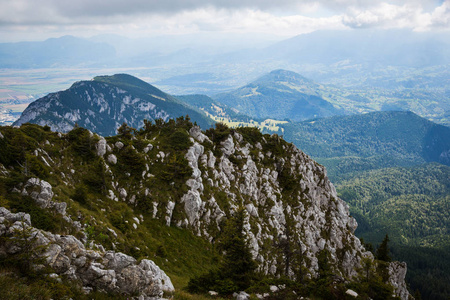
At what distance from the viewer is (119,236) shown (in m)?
37.2

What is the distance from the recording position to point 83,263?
777 inches

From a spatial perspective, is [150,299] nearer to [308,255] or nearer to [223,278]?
[223,278]

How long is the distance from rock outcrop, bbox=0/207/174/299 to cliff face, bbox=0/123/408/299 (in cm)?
12

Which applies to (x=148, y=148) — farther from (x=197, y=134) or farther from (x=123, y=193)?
(x=197, y=134)

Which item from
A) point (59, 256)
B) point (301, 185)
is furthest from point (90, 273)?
point (301, 185)

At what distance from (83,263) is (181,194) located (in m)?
36.3

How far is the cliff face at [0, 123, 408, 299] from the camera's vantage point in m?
32.1

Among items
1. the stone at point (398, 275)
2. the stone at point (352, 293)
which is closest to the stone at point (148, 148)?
the stone at point (352, 293)

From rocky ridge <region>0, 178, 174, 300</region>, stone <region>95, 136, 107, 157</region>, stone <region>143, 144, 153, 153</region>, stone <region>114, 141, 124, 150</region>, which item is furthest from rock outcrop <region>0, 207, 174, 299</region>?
stone <region>143, 144, 153, 153</region>

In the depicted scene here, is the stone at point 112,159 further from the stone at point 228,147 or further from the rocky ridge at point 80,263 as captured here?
the stone at point 228,147

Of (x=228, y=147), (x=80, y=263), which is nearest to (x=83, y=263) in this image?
(x=80, y=263)

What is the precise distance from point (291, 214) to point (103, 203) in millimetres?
55179

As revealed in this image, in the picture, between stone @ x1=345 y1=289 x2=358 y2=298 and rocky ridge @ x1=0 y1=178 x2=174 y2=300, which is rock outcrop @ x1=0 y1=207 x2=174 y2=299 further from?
stone @ x1=345 y1=289 x2=358 y2=298

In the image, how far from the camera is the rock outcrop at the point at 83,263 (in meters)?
17.5
